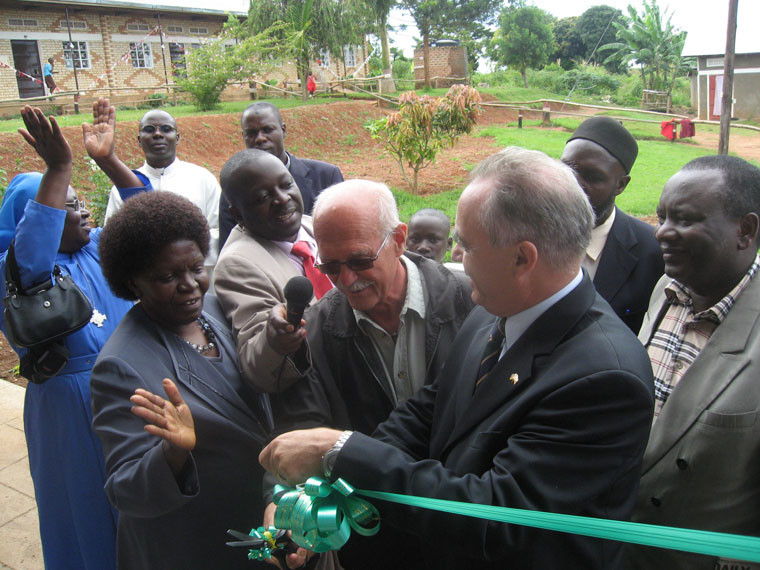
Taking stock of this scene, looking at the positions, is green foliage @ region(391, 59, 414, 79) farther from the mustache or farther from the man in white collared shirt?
the mustache

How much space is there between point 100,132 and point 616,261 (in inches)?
113

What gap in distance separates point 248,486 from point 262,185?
1.30 meters

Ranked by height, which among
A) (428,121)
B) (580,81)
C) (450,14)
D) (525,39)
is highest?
(450,14)

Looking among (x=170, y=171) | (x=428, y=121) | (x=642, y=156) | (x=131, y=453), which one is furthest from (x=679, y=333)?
(x=642, y=156)

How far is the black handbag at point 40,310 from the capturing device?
2.50 metres

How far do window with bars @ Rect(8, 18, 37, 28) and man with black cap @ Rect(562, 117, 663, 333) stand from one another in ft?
93.6

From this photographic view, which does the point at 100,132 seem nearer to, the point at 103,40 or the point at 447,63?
the point at 103,40

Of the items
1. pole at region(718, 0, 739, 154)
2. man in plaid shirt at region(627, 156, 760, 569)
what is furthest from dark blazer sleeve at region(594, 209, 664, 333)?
pole at region(718, 0, 739, 154)

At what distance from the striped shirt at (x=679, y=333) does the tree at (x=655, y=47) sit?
23033 millimetres

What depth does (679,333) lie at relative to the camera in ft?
6.74

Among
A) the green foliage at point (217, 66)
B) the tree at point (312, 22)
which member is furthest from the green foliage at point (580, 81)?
the green foliage at point (217, 66)

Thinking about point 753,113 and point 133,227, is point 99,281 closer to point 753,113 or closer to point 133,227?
point 133,227

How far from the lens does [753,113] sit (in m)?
15.7

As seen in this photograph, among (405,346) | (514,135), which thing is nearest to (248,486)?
(405,346)
